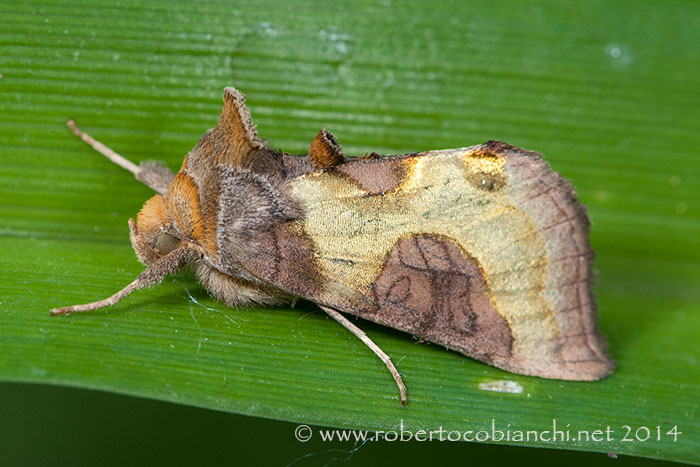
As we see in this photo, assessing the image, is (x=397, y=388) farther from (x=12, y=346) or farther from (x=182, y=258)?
(x=12, y=346)

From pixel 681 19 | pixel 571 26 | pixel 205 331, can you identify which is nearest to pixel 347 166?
pixel 205 331

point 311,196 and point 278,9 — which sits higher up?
point 278,9

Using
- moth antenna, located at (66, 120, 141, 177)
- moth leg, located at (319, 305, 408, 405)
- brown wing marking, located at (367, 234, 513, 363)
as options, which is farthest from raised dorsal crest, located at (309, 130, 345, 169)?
moth antenna, located at (66, 120, 141, 177)

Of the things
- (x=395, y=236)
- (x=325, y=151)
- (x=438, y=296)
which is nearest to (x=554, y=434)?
(x=438, y=296)

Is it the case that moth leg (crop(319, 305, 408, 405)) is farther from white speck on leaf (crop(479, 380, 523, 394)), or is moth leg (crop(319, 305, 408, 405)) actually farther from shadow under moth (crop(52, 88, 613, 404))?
white speck on leaf (crop(479, 380, 523, 394))

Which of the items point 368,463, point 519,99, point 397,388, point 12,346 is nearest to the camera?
point 12,346

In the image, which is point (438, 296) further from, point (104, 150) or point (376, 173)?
point (104, 150)
